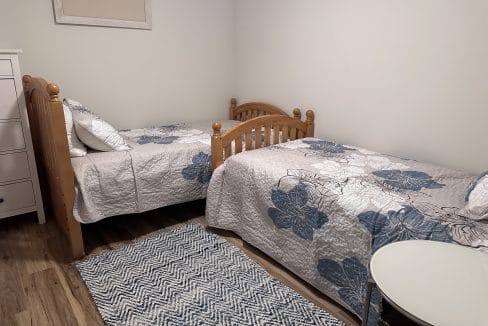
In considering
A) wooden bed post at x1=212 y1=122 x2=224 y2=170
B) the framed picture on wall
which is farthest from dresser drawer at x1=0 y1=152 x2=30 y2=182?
wooden bed post at x1=212 y1=122 x2=224 y2=170

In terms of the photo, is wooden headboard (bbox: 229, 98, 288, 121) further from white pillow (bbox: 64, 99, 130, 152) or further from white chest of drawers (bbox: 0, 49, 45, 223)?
white chest of drawers (bbox: 0, 49, 45, 223)

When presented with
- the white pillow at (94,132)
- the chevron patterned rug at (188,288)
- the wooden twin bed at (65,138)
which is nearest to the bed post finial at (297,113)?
the wooden twin bed at (65,138)

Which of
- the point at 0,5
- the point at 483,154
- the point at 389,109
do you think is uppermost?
the point at 0,5

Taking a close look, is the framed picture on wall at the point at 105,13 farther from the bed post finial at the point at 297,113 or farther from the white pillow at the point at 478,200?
the white pillow at the point at 478,200

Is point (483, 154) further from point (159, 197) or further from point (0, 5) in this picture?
point (0, 5)

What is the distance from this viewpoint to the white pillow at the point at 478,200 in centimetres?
128

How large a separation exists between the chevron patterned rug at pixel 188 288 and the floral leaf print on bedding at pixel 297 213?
0.31 meters

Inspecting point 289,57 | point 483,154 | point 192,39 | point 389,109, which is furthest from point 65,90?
point 483,154

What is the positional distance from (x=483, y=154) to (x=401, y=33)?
85 cm

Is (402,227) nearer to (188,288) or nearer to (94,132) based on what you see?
(188,288)

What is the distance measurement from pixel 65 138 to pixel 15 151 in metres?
0.70

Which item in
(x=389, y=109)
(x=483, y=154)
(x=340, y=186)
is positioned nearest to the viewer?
(x=340, y=186)

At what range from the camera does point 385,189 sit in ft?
5.22

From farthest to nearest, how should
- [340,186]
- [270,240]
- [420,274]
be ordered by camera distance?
1. [270,240]
2. [340,186]
3. [420,274]
